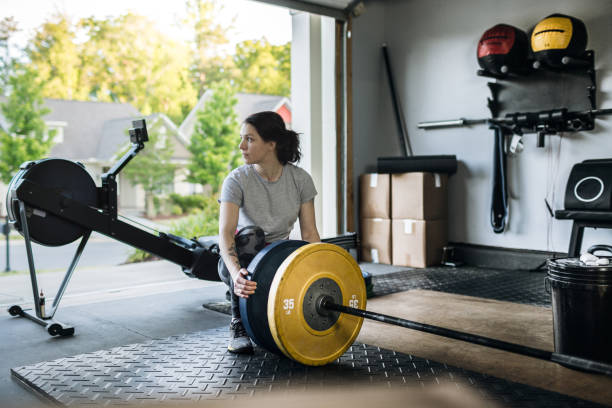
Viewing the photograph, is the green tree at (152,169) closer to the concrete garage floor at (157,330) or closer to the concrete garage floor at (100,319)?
Answer: the concrete garage floor at (157,330)

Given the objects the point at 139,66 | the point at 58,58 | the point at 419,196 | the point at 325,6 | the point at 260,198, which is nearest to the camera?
the point at 260,198

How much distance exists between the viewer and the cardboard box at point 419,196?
15.9 ft

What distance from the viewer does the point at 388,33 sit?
5.79 meters

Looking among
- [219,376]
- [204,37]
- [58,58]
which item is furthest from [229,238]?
[204,37]

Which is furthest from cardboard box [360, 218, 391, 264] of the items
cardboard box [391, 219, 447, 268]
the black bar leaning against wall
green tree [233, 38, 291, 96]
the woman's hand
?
green tree [233, 38, 291, 96]

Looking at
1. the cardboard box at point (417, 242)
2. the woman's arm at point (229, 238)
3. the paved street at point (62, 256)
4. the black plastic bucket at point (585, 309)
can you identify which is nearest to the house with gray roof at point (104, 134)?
the paved street at point (62, 256)

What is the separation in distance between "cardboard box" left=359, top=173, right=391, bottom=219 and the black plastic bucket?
2997 mm

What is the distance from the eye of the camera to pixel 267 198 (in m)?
2.44

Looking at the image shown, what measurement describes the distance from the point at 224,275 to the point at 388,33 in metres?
4.20

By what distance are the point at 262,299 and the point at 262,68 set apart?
10.1 m

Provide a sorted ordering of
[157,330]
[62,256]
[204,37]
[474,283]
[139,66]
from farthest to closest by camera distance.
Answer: [204,37] → [139,66] → [62,256] → [474,283] → [157,330]

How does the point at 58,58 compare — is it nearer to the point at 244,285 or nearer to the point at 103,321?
the point at 103,321

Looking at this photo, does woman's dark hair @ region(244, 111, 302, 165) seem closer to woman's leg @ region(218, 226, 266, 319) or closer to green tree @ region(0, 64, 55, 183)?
woman's leg @ region(218, 226, 266, 319)

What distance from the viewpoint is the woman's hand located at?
2020mm
